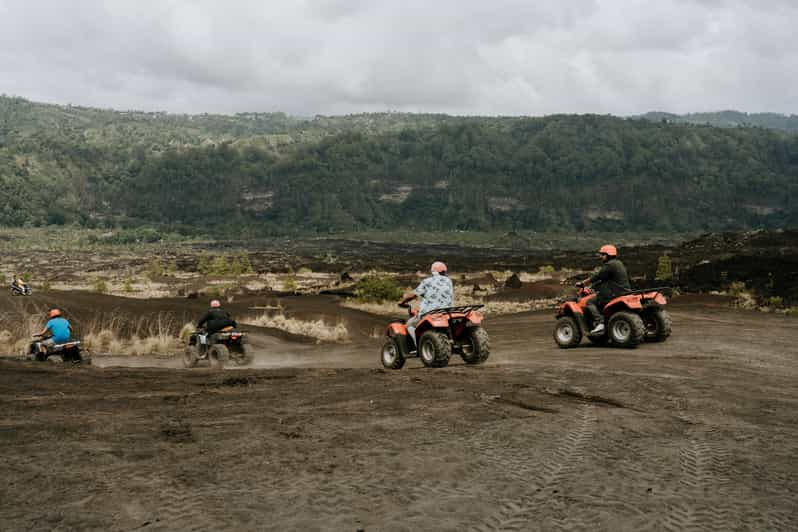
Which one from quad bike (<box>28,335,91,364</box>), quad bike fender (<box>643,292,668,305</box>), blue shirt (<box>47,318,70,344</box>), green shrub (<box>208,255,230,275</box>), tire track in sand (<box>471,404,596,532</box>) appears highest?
green shrub (<box>208,255,230,275</box>)

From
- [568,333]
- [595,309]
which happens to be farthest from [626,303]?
[568,333]

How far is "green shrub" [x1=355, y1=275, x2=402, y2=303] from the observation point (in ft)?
125

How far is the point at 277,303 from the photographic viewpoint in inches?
1416

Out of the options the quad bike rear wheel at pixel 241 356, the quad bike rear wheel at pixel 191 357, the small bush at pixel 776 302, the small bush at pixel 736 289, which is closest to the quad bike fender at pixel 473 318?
the quad bike rear wheel at pixel 241 356

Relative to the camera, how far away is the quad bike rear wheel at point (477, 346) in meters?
14.0

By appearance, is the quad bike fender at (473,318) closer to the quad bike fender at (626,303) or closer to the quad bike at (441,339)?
the quad bike at (441,339)

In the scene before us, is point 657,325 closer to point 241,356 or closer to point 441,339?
point 441,339

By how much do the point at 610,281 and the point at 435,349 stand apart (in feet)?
15.5

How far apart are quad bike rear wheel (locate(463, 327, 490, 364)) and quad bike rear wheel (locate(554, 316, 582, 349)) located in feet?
11.5

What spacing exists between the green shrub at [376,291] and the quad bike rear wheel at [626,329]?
22209 mm

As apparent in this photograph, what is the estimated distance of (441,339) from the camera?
13.5 meters

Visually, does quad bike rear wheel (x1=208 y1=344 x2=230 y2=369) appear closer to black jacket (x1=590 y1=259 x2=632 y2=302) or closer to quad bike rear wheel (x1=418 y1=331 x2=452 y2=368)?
quad bike rear wheel (x1=418 y1=331 x2=452 y2=368)

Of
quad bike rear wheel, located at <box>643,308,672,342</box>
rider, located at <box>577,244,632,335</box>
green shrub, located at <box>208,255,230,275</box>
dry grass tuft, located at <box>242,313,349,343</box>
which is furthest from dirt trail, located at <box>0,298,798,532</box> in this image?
green shrub, located at <box>208,255,230,275</box>

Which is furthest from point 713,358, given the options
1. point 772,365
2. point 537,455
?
point 537,455
